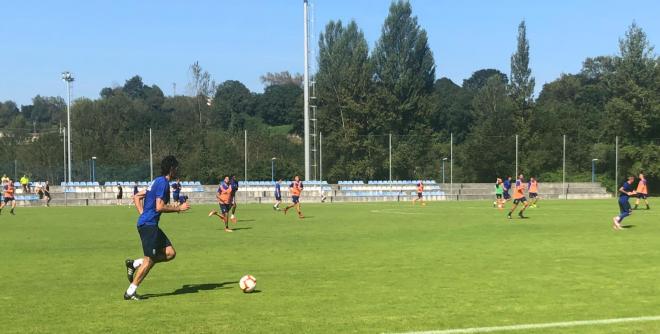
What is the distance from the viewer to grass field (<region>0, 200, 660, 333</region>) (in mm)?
7582

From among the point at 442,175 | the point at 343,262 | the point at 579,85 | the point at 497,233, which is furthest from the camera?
the point at 579,85

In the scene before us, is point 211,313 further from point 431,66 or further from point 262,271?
point 431,66

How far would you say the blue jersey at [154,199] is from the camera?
9.29 meters

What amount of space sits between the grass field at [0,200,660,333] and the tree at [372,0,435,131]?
183 feet

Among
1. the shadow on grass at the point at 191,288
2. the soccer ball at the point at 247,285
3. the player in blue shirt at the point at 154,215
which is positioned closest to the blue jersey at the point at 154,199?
the player in blue shirt at the point at 154,215

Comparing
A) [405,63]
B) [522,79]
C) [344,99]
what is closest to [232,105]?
[405,63]

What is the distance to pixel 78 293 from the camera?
9492 millimetres

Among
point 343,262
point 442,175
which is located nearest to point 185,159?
point 442,175

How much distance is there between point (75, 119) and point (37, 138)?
60.6 feet

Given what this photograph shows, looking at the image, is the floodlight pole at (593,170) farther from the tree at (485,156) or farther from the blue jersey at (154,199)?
the blue jersey at (154,199)

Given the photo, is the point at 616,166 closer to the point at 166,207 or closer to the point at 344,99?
the point at 344,99

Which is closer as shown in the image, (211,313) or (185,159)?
(211,313)

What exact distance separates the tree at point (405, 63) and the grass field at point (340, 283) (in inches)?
2200

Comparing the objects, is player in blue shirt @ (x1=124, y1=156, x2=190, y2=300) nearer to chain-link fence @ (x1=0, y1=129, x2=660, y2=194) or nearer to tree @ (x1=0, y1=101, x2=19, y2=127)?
chain-link fence @ (x1=0, y1=129, x2=660, y2=194)
